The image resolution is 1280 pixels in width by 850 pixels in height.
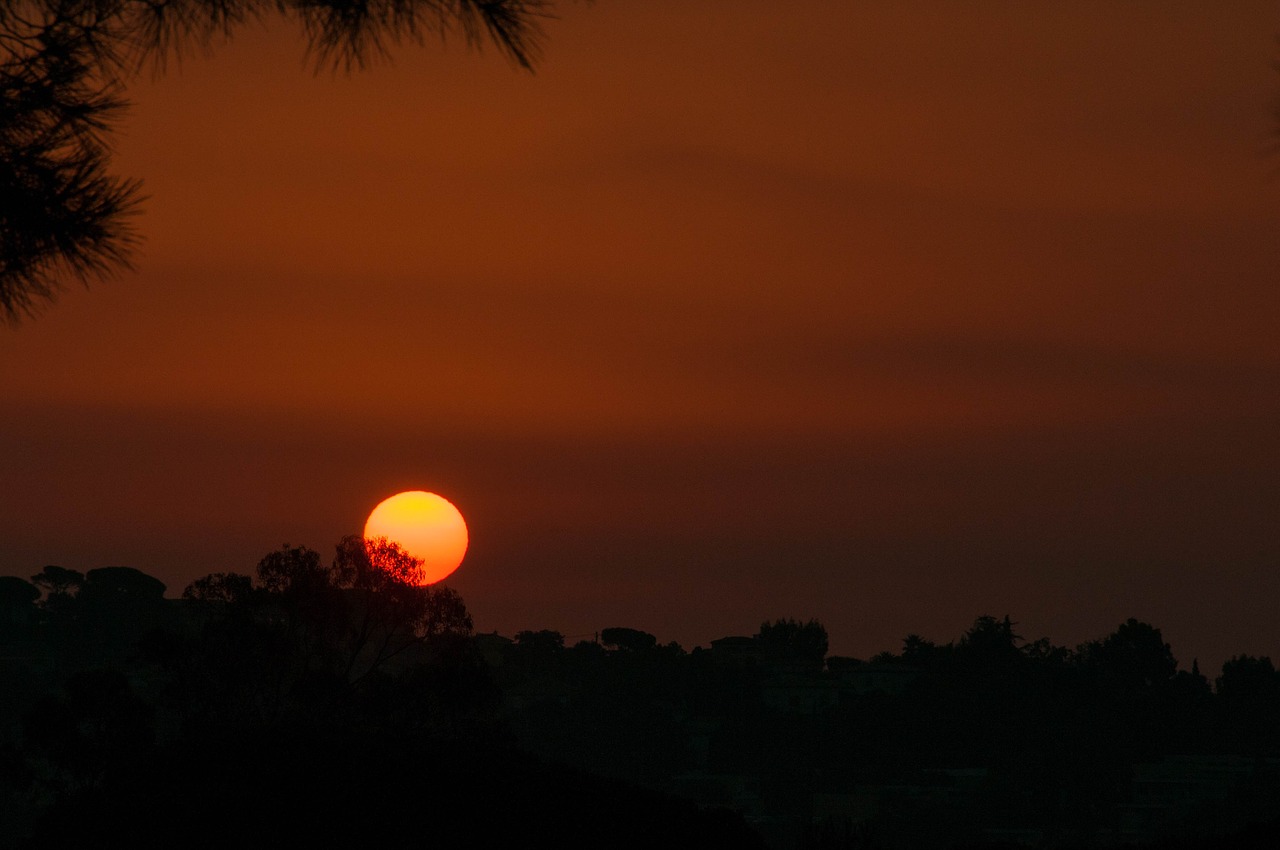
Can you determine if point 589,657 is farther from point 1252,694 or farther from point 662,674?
point 1252,694

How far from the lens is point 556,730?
249ft

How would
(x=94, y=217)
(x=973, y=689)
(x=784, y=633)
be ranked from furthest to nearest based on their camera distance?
1. (x=784, y=633)
2. (x=973, y=689)
3. (x=94, y=217)

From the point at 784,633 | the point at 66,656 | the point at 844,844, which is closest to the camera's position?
the point at 844,844

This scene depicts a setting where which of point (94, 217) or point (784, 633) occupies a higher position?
point (784, 633)

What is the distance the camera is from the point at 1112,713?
91.4m

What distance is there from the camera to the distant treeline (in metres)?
16.8

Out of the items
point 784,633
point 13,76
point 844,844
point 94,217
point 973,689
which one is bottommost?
point 844,844

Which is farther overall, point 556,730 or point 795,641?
point 795,641

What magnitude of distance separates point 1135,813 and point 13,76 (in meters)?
76.2

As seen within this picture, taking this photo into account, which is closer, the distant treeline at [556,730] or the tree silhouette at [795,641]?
the distant treeline at [556,730]

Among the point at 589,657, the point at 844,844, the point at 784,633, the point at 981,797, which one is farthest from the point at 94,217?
the point at 784,633

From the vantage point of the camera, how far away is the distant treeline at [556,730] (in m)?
16.8

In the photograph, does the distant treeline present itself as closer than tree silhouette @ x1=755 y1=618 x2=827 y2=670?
Yes

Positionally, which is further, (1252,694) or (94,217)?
(1252,694)
